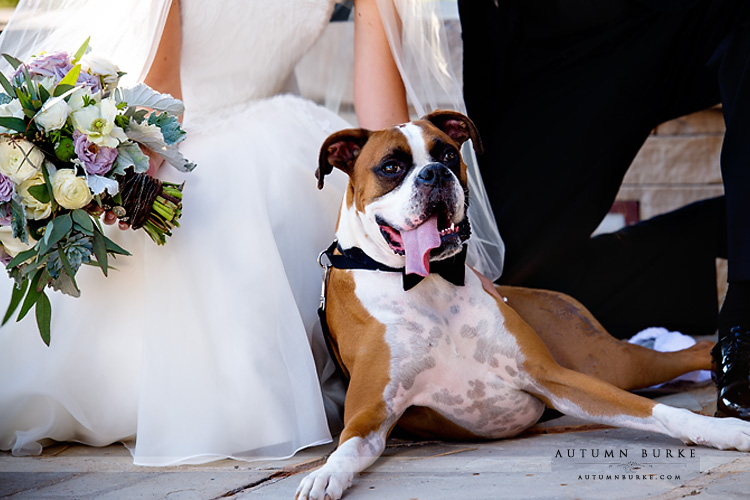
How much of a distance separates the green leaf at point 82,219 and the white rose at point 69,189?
0.04m

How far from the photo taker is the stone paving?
1983 mm

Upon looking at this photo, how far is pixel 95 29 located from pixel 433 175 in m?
1.37

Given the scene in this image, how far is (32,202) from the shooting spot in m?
2.35

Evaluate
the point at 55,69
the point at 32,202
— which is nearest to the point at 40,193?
the point at 32,202

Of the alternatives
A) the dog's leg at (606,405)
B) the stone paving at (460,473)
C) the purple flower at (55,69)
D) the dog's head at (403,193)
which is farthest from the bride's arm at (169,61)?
the dog's leg at (606,405)

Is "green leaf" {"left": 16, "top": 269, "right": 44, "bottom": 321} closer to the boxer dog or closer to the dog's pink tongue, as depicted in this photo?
the boxer dog

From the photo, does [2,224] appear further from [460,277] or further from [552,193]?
[552,193]

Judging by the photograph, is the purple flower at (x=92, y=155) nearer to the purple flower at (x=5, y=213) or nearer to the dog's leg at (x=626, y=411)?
the purple flower at (x=5, y=213)

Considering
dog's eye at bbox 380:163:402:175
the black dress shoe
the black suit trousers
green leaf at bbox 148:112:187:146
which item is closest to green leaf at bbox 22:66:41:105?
green leaf at bbox 148:112:187:146

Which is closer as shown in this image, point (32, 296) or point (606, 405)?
point (606, 405)

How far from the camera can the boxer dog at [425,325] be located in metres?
2.40

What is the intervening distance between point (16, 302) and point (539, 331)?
5.83 feet

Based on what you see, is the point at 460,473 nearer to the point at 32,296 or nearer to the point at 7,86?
the point at 32,296

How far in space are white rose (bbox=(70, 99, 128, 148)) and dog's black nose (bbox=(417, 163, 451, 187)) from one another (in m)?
0.87
